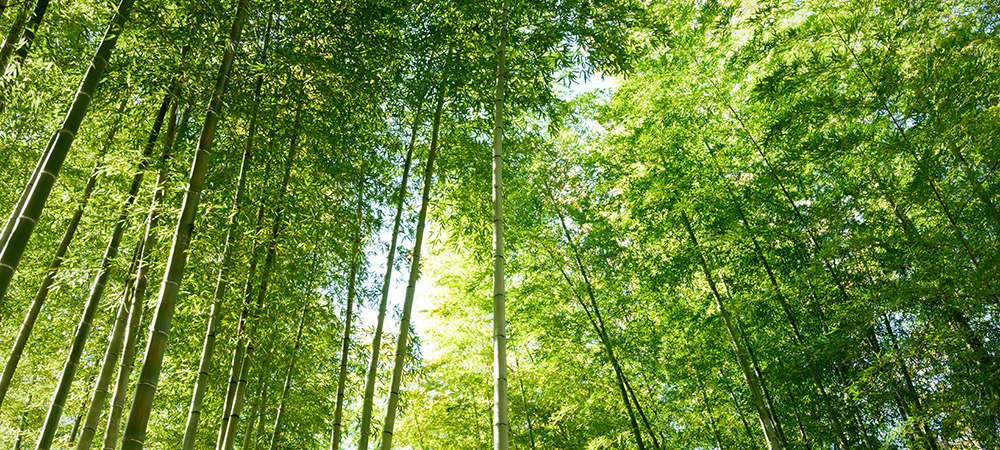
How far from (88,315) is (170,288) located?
1433 mm

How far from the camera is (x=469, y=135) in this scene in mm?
4711

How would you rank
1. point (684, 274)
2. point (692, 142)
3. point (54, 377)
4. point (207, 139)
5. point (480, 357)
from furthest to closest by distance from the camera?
point (480, 357) < point (54, 377) < point (692, 142) < point (684, 274) < point (207, 139)

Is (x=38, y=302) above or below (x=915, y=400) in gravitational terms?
above

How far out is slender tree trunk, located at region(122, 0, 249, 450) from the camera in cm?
249

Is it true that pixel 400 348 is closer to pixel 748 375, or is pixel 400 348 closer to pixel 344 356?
pixel 344 356

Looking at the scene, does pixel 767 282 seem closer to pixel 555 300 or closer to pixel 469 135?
pixel 555 300

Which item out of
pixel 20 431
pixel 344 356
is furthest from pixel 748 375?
pixel 20 431

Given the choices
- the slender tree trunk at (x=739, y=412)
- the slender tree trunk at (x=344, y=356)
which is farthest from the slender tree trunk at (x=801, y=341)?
the slender tree trunk at (x=344, y=356)

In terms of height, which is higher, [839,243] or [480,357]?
[480,357]

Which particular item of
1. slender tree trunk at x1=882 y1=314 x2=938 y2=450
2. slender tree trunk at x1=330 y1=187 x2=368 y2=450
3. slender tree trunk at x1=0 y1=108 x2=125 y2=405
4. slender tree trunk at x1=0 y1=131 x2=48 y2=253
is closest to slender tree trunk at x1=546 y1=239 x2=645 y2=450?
slender tree trunk at x1=882 y1=314 x2=938 y2=450

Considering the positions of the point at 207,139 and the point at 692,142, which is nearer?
the point at 207,139

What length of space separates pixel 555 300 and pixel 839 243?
131 inches

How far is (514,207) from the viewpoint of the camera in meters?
6.36

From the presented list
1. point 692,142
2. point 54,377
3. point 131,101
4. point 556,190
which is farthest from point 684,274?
point 54,377
